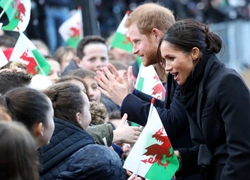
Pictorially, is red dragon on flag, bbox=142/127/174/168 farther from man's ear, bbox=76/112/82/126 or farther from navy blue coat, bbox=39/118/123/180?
man's ear, bbox=76/112/82/126

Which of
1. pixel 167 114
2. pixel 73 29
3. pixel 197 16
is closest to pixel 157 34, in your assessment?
pixel 167 114

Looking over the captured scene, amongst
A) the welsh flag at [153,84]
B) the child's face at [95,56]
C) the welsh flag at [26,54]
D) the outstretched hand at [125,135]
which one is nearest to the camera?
the outstretched hand at [125,135]

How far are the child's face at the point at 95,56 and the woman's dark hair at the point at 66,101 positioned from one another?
12.1 feet

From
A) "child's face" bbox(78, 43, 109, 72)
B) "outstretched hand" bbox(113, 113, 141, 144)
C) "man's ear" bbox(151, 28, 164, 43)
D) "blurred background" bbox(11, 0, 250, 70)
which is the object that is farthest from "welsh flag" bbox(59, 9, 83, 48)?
"outstretched hand" bbox(113, 113, 141, 144)

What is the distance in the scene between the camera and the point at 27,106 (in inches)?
175

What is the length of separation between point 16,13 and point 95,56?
2.29 metres

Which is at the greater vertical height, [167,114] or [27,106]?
[27,106]

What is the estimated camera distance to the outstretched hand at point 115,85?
577 cm

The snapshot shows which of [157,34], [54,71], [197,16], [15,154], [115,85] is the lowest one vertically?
[197,16]

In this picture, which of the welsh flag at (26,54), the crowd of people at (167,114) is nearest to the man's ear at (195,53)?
the crowd of people at (167,114)

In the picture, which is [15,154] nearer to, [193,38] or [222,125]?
[222,125]

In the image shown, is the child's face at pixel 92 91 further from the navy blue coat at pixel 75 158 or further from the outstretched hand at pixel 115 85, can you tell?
the navy blue coat at pixel 75 158

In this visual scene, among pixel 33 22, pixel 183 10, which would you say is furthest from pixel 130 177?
pixel 183 10

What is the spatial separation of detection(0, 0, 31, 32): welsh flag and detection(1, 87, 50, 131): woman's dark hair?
2.34 m
